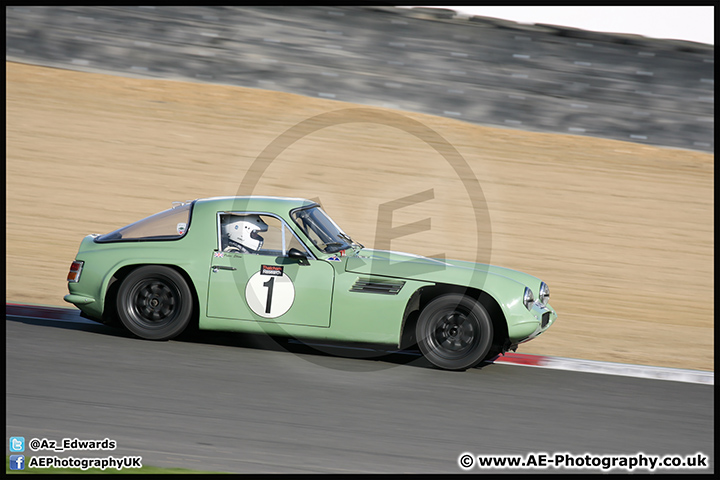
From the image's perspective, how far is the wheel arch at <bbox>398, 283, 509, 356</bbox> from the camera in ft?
21.1

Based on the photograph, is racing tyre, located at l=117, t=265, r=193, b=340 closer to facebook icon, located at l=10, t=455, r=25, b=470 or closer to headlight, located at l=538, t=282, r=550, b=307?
facebook icon, located at l=10, t=455, r=25, b=470

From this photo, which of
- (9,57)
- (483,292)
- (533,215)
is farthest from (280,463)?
(9,57)

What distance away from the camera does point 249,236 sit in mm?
6816

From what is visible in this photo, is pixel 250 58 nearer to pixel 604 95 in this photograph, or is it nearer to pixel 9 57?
pixel 9 57

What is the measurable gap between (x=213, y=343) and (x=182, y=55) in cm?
1162

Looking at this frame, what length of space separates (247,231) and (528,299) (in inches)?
102

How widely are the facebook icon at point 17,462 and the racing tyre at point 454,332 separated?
3314 millimetres

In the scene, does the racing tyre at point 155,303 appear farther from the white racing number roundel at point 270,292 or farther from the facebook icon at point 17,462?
the facebook icon at point 17,462

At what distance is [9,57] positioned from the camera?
56.2 ft

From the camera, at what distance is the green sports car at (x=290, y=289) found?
20.9 feet

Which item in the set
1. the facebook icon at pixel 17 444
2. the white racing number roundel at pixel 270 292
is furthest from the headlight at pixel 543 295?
the facebook icon at pixel 17 444

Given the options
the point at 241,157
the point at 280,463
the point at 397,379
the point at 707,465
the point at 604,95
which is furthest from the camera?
the point at 604,95

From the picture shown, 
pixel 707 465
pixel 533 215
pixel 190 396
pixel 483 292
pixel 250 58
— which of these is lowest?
pixel 707 465

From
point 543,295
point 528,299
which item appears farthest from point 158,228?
point 543,295
